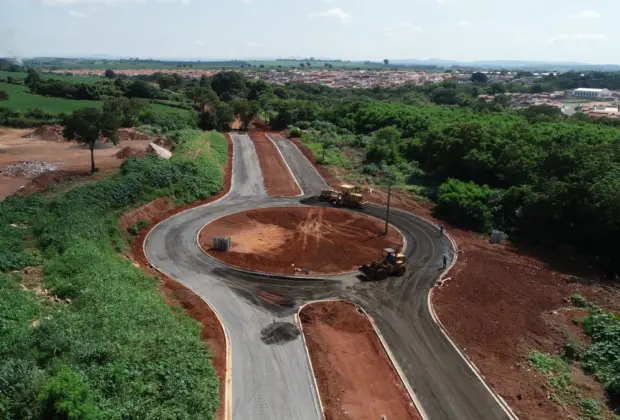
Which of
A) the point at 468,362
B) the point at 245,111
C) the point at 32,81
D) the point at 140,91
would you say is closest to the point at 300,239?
the point at 468,362

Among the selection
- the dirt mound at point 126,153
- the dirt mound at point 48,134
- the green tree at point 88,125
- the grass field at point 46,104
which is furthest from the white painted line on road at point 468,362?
the grass field at point 46,104

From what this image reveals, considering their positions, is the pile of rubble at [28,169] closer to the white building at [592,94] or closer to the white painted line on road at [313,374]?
the white painted line on road at [313,374]

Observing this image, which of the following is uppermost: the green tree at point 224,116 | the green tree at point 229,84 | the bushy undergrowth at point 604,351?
the green tree at point 229,84

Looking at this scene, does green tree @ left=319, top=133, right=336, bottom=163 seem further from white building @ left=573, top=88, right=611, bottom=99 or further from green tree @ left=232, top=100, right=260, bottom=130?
white building @ left=573, top=88, right=611, bottom=99

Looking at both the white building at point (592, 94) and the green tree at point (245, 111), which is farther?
the white building at point (592, 94)

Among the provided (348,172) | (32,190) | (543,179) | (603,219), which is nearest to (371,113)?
(348,172)
